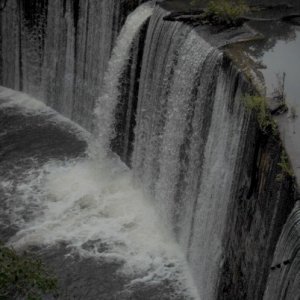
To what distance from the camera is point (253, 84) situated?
862 cm

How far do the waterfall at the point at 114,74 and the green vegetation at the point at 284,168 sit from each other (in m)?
6.09

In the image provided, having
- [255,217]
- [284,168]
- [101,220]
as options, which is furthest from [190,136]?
[284,168]

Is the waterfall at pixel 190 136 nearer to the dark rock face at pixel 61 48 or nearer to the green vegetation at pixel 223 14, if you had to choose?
the green vegetation at pixel 223 14

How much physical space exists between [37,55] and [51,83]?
0.83m

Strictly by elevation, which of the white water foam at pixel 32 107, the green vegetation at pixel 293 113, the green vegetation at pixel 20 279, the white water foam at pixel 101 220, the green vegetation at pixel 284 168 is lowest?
the white water foam at pixel 101 220

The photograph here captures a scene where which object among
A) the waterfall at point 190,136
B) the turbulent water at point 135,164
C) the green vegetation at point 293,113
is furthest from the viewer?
the waterfall at point 190,136

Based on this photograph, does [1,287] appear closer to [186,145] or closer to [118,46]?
[186,145]

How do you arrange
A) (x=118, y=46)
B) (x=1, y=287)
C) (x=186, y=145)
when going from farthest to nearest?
1. (x=118, y=46)
2. (x=186, y=145)
3. (x=1, y=287)

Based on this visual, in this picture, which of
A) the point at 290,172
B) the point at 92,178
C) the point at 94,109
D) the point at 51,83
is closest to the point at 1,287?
the point at 290,172

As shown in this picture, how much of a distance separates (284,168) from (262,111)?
1101 millimetres

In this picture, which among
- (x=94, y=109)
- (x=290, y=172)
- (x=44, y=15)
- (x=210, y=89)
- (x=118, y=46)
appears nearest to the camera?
(x=290, y=172)

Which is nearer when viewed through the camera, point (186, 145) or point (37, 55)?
point (186, 145)

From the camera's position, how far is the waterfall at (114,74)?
12734mm

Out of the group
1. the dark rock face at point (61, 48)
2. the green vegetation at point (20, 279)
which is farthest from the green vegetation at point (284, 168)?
the dark rock face at point (61, 48)
